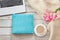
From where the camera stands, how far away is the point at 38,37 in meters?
0.98

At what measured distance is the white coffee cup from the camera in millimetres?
972

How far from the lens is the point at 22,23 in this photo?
0.99m

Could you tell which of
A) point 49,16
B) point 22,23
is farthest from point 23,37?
point 49,16

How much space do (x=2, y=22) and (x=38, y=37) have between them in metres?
0.23

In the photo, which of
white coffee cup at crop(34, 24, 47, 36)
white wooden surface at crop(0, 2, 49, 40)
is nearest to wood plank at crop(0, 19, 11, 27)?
white wooden surface at crop(0, 2, 49, 40)

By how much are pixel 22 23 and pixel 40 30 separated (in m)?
0.11

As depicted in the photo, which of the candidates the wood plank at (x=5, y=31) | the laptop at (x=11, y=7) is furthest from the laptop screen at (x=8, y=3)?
the wood plank at (x=5, y=31)

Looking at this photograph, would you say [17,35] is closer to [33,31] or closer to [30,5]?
[33,31]

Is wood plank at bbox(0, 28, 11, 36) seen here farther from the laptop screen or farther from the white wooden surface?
the laptop screen

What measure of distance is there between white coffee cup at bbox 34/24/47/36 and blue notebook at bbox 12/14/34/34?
0.08 feet

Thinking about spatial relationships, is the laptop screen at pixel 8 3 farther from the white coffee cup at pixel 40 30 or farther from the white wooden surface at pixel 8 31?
the white coffee cup at pixel 40 30

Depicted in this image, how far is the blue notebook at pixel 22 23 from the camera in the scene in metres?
0.98

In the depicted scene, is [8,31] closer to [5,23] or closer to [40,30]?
[5,23]

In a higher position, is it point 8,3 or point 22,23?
point 8,3
